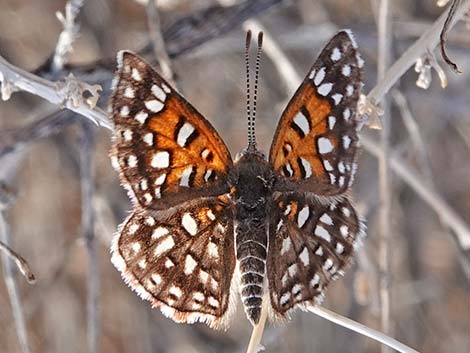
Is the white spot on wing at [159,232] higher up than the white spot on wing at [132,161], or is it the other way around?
the white spot on wing at [132,161]

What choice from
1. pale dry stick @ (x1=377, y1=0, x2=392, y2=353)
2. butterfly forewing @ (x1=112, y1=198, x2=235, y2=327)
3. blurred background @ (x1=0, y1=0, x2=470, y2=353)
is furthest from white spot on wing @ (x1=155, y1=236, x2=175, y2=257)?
blurred background @ (x1=0, y1=0, x2=470, y2=353)

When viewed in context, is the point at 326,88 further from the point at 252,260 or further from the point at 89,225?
the point at 89,225

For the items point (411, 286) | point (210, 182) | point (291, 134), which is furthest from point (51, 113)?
point (411, 286)

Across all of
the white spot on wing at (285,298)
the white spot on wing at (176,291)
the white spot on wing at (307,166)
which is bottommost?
the white spot on wing at (285,298)

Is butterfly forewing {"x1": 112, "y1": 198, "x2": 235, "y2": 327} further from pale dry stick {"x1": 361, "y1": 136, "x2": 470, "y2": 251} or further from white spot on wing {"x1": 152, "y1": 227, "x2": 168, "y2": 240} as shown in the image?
pale dry stick {"x1": 361, "y1": 136, "x2": 470, "y2": 251}

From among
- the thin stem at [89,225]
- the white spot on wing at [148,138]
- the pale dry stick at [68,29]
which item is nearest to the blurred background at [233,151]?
the thin stem at [89,225]

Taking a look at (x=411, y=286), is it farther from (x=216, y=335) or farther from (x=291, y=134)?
(x=291, y=134)

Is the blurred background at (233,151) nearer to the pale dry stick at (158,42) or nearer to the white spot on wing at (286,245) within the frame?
the pale dry stick at (158,42)
